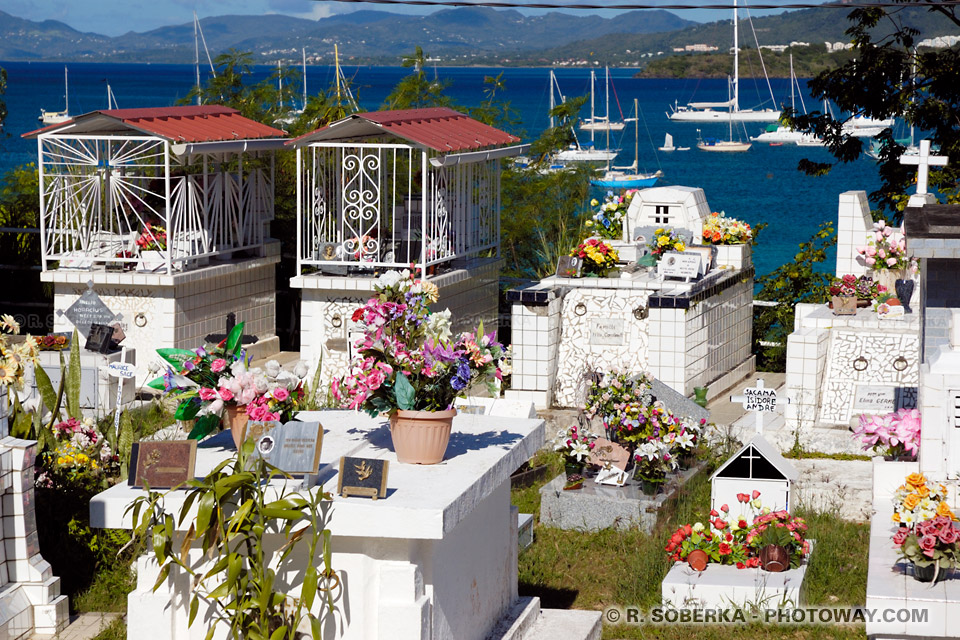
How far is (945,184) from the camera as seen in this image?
1539cm

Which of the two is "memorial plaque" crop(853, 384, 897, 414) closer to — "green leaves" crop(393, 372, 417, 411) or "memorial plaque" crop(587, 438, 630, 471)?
"memorial plaque" crop(587, 438, 630, 471)

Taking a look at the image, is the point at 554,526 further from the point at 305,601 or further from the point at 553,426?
the point at 305,601

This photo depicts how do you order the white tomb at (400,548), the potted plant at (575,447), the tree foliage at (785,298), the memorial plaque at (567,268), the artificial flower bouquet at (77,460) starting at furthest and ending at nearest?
the tree foliage at (785,298)
the memorial plaque at (567,268)
the potted plant at (575,447)
the artificial flower bouquet at (77,460)
the white tomb at (400,548)

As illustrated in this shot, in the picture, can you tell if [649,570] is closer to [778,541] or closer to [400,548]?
[778,541]

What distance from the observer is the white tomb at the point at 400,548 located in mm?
5195

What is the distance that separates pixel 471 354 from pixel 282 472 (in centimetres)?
109

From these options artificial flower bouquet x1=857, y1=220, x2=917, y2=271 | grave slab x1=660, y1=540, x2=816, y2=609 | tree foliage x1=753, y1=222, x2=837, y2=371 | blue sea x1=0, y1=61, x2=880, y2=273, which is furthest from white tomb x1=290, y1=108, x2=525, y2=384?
grave slab x1=660, y1=540, x2=816, y2=609

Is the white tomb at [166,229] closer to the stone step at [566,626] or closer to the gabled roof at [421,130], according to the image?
the gabled roof at [421,130]

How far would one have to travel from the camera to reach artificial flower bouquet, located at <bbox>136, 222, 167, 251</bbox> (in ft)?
43.4

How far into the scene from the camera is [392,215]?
13820 mm

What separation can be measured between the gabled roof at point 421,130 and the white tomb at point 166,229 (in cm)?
120

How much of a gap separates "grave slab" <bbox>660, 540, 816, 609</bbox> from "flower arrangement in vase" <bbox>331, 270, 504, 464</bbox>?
7.58ft

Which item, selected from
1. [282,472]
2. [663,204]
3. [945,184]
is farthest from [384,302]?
[945,184]

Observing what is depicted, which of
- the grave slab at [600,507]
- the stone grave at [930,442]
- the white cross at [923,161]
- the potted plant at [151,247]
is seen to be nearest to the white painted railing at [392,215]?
the potted plant at [151,247]
